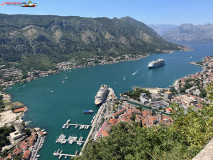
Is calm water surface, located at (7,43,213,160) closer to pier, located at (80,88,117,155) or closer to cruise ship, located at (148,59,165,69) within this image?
pier, located at (80,88,117,155)

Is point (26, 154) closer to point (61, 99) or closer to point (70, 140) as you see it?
point (70, 140)

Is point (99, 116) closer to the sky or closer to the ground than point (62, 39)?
closer to the ground

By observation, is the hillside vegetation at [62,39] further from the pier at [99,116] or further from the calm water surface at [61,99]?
the pier at [99,116]

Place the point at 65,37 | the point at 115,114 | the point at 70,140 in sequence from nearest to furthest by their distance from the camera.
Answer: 1. the point at 70,140
2. the point at 115,114
3. the point at 65,37

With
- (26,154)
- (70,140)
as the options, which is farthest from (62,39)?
(26,154)

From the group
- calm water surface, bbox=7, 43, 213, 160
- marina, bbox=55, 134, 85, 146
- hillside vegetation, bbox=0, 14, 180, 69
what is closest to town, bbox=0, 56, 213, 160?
marina, bbox=55, 134, 85, 146

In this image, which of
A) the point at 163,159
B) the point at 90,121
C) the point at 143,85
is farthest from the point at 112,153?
the point at 143,85

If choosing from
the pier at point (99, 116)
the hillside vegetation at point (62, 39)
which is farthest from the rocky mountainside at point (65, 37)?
the pier at point (99, 116)

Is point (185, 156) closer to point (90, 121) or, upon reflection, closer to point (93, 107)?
point (90, 121)
